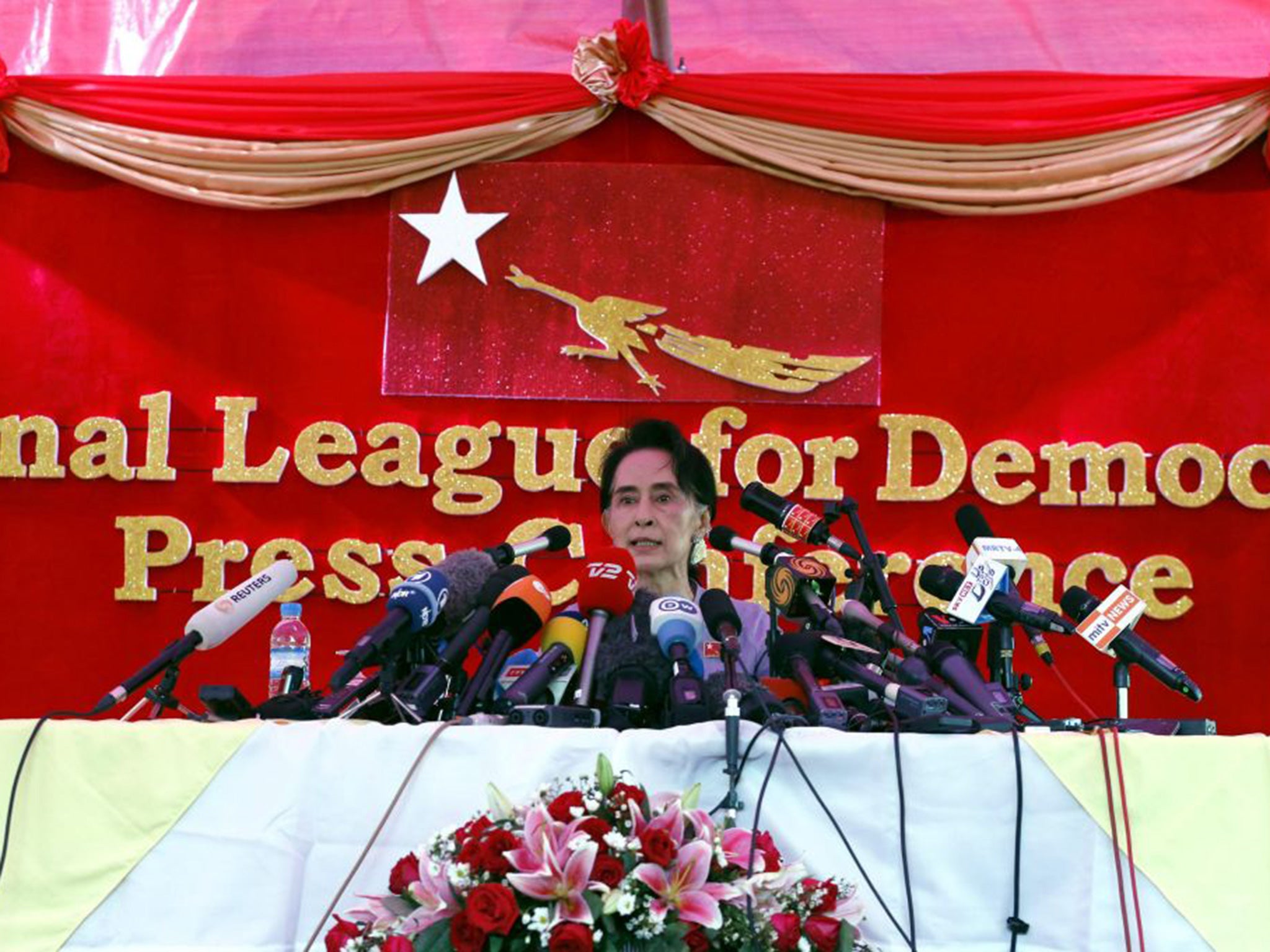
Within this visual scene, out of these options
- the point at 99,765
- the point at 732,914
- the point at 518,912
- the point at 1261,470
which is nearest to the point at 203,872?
the point at 99,765

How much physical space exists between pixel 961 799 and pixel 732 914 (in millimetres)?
360

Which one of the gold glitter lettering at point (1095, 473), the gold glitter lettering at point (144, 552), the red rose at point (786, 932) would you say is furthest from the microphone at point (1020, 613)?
the gold glitter lettering at point (144, 552)

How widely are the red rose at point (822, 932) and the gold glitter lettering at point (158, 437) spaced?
336cm

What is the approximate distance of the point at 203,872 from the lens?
1.71 metres

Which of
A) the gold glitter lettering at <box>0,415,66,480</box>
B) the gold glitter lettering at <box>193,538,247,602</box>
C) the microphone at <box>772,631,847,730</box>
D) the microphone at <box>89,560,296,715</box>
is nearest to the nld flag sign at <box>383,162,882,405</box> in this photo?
the gold glitter lettering at <box>193,538,247,602</box>

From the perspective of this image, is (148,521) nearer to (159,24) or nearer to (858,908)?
(159,24)

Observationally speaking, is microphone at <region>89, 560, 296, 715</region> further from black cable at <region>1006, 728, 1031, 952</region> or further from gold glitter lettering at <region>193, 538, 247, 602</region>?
gold glitter lettering at <region>193, 538, 247, 602</region>

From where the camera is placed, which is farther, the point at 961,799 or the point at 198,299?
the point at 198,299

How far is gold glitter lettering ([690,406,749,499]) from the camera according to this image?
434 cm

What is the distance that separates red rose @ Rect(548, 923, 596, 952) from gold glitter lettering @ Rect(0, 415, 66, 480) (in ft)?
11.6

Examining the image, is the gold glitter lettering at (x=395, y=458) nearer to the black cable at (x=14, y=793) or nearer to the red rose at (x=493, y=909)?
the black cable at (x=14, y=793)

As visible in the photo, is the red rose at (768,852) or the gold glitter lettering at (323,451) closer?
the red rose at (768,852)

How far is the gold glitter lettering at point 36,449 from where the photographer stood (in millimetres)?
4480

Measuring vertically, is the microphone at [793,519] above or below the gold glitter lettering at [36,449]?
below
